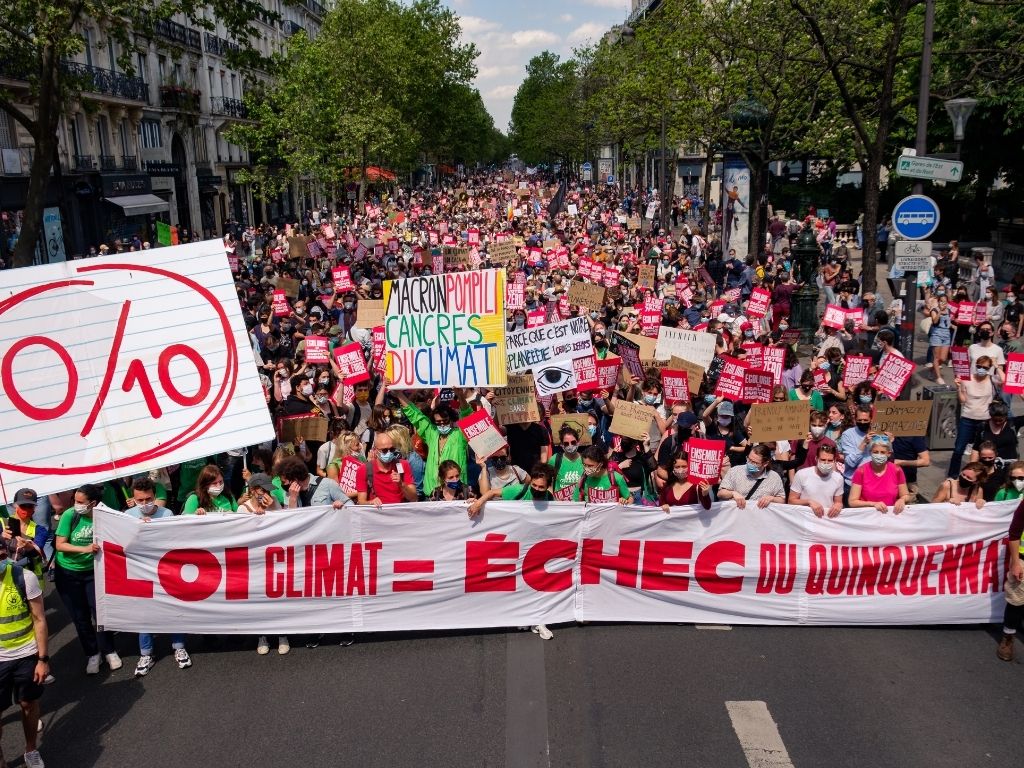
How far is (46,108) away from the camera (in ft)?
53.3

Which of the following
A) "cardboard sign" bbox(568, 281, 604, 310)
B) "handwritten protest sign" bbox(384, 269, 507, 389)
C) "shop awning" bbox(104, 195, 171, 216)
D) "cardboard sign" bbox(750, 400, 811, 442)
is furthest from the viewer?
"shop awning" bbox(104, 195, 171, 216)

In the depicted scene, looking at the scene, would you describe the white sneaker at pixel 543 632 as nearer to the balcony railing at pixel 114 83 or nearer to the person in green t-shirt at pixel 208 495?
the person in green t-shirt at pixel 208 495

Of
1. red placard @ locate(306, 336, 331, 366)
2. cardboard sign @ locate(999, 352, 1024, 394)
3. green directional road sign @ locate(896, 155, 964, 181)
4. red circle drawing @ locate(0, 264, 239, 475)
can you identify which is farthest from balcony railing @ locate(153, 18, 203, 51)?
cardboard sign @ locate(999, 352, 1024, 394)

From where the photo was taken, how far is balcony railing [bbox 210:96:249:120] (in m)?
51.8

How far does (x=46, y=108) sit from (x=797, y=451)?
1356cm

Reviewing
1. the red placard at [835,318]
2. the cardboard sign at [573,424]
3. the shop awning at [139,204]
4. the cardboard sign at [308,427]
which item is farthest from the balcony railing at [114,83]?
the cardboard sign at [573,424]

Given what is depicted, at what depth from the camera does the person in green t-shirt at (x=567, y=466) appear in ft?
27.4

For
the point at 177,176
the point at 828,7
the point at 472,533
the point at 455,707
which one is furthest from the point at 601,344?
the point at 177,176

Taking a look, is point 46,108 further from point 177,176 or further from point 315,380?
point 177,176

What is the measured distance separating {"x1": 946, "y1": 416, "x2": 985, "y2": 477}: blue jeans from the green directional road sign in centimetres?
317

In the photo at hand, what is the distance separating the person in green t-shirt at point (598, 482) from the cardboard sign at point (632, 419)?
132cm

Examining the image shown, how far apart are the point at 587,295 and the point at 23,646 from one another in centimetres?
1169

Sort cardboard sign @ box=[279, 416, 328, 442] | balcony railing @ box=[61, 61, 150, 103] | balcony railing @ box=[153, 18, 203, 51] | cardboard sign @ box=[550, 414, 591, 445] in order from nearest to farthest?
cardboard sign @ box=[550, 414, 591, 445]
cardboard sign @ box=[279, 416, 328, 442]
balcony railing @ box=[61, 61, 150, 103]
balcony railing @ box=[153, 18, 203, 51]

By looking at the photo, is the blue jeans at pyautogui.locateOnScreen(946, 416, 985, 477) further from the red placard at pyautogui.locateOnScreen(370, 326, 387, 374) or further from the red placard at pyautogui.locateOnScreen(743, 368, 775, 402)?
the red placard at pyautogui.locateOnScreen(370, 326, 387, 374)
